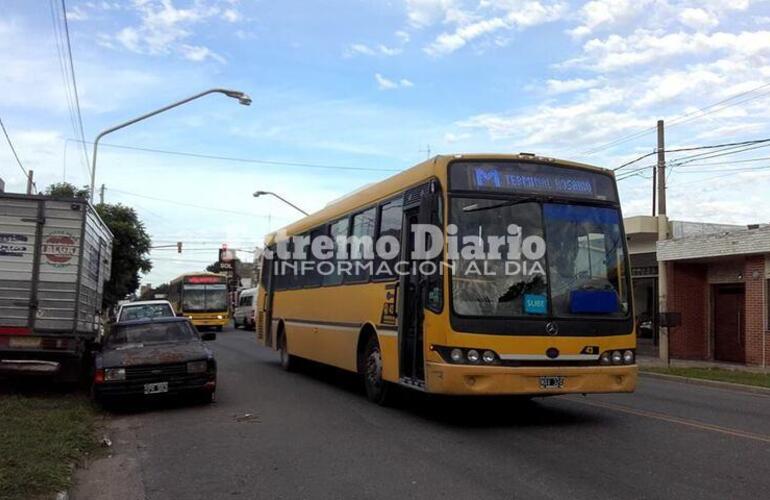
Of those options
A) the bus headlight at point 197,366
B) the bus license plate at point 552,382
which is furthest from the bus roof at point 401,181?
the bus headlight at point 197,366

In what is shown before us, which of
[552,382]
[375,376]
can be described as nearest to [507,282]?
[552,382]

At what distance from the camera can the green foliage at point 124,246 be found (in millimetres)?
35562

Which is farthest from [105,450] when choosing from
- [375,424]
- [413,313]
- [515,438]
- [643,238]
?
[643,238]

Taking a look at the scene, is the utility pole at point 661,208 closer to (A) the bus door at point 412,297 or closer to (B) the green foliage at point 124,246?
(A) the bus door at point 412,297

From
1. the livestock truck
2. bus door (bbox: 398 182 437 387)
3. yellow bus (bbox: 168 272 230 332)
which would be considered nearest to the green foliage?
yellow bus (bbox: 168 272 230 332)

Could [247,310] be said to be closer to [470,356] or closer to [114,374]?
[114,374]

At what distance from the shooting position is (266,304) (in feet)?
59.9

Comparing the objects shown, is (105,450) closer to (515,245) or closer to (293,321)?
(515,245)

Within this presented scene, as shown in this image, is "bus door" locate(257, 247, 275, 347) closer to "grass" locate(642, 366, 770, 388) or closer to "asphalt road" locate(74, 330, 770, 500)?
"asphalt road" locate(74, 330, 770, 500)

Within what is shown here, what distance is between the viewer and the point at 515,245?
8.64 m

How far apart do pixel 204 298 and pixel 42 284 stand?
89.3 ft

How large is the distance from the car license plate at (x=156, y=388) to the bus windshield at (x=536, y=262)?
15.5 feet

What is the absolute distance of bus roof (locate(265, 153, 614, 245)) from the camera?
902 centimetres

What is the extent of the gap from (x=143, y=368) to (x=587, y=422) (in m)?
6.19
